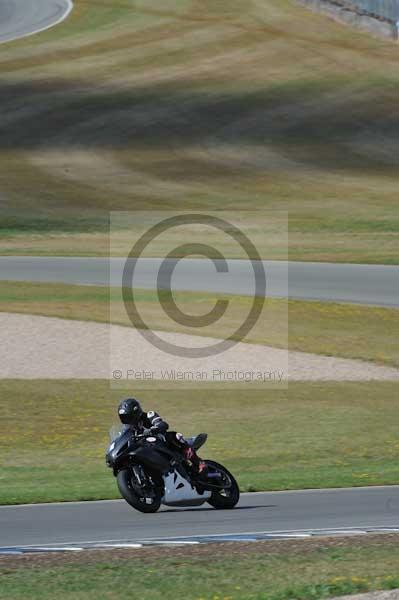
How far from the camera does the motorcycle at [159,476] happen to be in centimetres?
1441

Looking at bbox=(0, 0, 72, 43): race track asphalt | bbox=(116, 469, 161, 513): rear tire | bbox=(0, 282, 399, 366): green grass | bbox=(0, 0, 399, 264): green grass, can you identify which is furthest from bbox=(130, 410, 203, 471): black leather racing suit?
bbox=(0, 0, 72, 43): race track asphalt

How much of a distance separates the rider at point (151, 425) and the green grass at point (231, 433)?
1726 mm

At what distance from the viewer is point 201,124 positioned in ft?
197

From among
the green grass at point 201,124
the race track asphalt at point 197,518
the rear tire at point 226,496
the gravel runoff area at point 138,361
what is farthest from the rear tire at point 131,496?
the green grass at point 201,124

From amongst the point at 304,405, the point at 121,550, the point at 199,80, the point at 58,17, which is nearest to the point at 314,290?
the point at 304,405

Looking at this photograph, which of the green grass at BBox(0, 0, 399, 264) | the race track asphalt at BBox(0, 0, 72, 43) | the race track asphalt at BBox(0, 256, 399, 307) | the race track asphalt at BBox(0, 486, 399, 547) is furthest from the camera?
the race track asphalt at BBox(0, 0, 72, 43)

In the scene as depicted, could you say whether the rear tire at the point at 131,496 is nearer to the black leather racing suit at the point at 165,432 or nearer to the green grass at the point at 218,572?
the black leather racing suit at the point at 165,432

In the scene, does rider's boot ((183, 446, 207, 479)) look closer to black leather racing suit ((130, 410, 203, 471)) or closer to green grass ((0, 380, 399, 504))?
black leather racing suit ((130, 410, 203, 471))

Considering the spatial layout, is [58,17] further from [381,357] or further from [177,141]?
[381,357]

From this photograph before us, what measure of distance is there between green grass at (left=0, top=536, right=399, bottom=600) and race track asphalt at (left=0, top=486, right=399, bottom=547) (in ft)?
3.27

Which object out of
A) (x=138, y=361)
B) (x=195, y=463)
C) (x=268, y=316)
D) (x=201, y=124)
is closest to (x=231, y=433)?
(x=138, y=361)

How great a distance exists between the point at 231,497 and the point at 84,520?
1.76 meters

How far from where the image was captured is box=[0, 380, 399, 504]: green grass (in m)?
17.4

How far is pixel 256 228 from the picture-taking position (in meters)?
45.6
